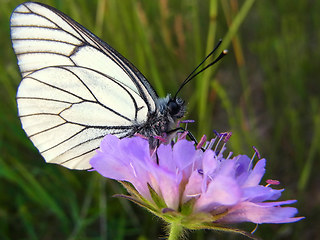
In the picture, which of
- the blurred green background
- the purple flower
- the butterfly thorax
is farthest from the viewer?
the blurred green background

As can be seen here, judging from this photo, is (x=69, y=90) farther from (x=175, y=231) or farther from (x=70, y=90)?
(x=175, y=231)

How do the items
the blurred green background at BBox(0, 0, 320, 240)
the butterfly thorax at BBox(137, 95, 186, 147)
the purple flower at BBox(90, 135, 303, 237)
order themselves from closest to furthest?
the purple flower at BBox(90, 135, 303, 237) → the butterfly thorax at BBox(137, 95, 186, 147) → the blurred green background at BBox(0, 0, 320, 240)

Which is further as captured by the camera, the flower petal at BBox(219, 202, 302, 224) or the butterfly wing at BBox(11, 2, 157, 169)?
the butterfly wing at BBox(11, 2, 157, 169)

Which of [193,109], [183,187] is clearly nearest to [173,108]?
[183,187]

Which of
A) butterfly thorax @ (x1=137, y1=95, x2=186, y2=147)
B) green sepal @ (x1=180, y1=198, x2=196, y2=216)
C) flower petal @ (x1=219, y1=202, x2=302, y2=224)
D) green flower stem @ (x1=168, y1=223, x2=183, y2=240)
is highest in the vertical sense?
butterfly thorax @ (x1=137, y1=95, x2=186, y2=147)

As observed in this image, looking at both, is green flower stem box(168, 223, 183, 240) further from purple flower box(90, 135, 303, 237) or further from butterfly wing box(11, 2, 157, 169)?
butterfly wing box(11, 2, 157, 169)

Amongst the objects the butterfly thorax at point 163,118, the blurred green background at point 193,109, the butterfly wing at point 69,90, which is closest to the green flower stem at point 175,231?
the butterfly thorax at point 163,118

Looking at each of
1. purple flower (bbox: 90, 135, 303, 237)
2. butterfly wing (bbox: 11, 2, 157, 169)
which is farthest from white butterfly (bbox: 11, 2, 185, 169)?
purple flower (bbox: 90, 135, 303, 237)

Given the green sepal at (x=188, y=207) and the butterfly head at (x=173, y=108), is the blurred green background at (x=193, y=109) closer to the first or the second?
the butterfly head at (x=173, y=108)
